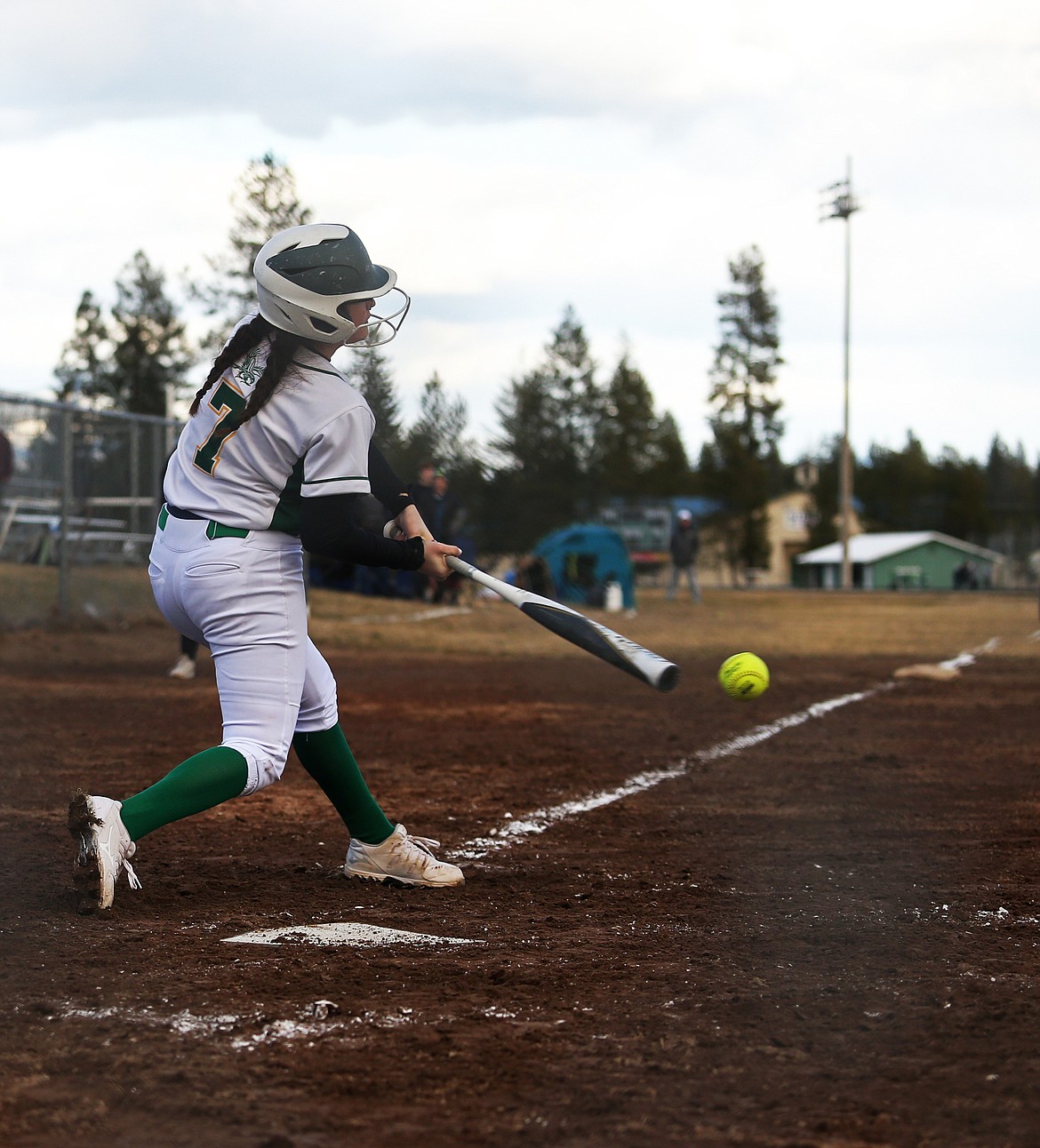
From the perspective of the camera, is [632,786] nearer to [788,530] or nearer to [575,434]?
[575,434]

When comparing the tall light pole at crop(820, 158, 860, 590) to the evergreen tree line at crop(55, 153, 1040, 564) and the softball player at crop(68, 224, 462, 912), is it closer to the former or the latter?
the evergreen tree line at crop(55, 153, 1040, 564)

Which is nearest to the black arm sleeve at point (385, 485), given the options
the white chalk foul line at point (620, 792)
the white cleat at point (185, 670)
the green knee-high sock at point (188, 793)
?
the green knee-high sock at point (188, 793)

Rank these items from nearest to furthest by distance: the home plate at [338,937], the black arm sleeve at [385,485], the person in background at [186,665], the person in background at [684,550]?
the home plate at [338,937] < the black arm sleeve at [385,485] < the person in background at [186,665] < the person in background at [684,550]

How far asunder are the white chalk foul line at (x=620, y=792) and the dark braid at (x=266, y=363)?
1.85 m

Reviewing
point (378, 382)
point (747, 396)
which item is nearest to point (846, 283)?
point (747, 396)

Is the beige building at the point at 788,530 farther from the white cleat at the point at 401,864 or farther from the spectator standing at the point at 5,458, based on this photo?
the white cleat at the point at 401,864

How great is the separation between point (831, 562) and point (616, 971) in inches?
3016

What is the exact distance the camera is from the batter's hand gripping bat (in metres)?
3.84

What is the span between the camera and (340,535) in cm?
371

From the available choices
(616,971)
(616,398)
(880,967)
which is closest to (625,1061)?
(616,971)

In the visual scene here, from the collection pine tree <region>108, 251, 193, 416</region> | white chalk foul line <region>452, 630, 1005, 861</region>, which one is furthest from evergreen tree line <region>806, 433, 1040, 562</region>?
white chalk foul line <region>452, 630, 1005, 861</region>

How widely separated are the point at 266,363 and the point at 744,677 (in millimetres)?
2413

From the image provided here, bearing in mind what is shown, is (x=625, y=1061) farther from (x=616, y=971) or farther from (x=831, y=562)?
(x=831, y=562)

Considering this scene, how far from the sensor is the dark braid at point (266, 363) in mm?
3734
